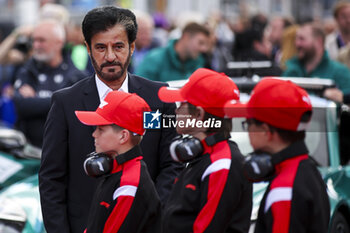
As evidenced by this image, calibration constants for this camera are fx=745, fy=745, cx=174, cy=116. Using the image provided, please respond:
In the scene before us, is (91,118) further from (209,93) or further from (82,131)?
(209,93)

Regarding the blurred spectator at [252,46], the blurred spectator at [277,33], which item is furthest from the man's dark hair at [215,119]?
the blurred spectator at [277,33]

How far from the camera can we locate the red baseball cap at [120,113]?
3689 millimetres

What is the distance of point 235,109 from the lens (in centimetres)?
336

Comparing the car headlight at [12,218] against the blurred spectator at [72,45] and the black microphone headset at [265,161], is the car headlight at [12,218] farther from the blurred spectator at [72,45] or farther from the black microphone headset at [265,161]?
the blurred spectator at [72,45]

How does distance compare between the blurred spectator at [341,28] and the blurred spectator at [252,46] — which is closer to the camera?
the blurred spectator at [341,28]

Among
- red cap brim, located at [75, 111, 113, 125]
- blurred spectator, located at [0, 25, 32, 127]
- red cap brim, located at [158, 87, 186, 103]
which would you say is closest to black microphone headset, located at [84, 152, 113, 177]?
red cap brim, located at [75, 111, 113, 125]

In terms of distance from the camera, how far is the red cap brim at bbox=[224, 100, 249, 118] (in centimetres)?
329

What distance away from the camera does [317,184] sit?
3.12 meters

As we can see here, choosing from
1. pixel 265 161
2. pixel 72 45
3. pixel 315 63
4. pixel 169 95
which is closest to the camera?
pixel 265 161

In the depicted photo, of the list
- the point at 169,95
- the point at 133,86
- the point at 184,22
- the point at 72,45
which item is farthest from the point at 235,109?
the point at 184,22

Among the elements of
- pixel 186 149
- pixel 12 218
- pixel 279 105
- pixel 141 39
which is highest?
pixel 279 105

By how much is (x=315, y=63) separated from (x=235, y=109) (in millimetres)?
5458

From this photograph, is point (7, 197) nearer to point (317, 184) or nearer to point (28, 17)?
point (317, 184)

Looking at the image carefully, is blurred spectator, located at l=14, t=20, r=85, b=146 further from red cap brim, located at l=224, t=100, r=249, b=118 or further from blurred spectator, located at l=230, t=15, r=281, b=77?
red cap brim, located at l=224, t=100, r=249, b=118
